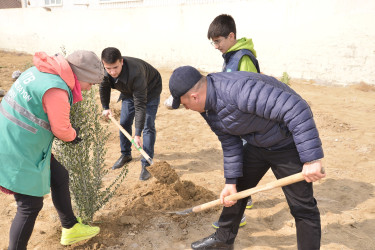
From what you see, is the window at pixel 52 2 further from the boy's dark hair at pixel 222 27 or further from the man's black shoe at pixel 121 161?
the boy's dark hair at pixel 222 27

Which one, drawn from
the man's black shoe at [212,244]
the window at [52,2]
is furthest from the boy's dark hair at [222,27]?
the window at [52,2]

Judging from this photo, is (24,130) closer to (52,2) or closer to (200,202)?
(200,202)

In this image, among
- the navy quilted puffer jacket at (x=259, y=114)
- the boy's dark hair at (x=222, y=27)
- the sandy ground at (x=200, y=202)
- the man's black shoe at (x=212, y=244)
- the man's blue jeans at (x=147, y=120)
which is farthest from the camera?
the man's blue jeans at (x=147, y=120)

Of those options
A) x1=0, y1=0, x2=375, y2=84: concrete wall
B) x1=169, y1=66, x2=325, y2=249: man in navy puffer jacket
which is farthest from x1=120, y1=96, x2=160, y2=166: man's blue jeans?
x1=0, y1=0, x2=375, y2=84: concrete wall

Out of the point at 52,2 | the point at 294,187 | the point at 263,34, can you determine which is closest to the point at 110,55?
the point at 294,187

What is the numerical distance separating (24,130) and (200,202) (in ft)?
7.25

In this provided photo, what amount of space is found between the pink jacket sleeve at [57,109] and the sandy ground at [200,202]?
133cm

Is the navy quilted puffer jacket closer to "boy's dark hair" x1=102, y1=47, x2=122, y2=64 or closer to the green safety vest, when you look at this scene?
the green safety vest

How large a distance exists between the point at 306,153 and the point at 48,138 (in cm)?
184

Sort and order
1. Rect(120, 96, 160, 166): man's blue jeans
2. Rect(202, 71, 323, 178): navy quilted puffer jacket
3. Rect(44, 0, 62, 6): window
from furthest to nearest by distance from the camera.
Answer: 1. Rect(44, 0, 62, 6): window
2. Rect(120, 96, 160, 166): man's blue jeans
3. Rect(202, 71, 323, 178): navy quilted puffer jacket

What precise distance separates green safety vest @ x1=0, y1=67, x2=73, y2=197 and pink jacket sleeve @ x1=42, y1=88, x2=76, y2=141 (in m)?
0.03

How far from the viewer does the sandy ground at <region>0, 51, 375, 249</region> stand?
312 cm

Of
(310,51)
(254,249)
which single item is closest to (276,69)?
(310,51)

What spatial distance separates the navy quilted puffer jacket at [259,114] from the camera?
2012 mm
